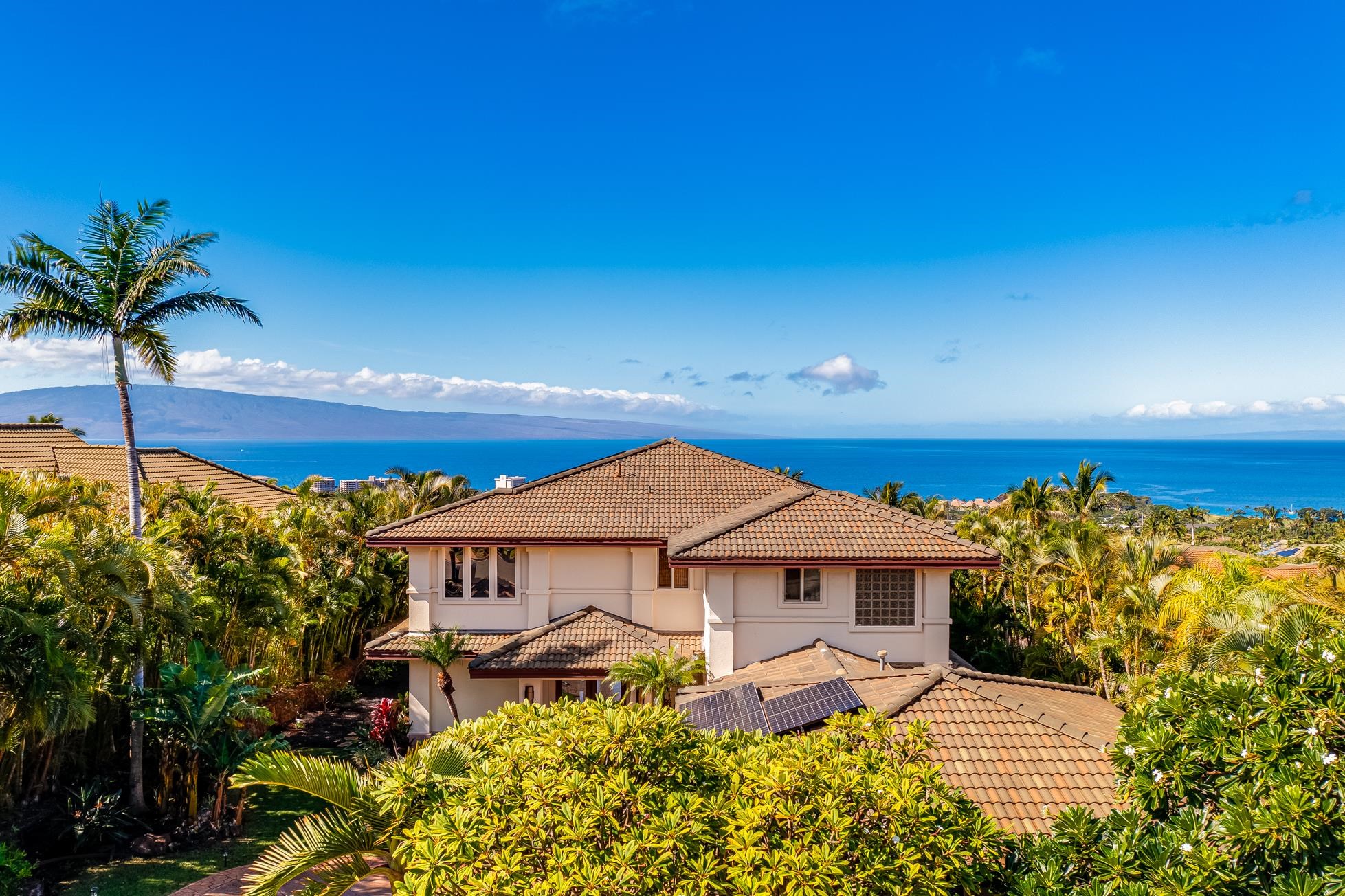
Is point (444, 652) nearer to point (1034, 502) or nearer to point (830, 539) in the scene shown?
Result: point (830, 539)

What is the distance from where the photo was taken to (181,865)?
500 inches

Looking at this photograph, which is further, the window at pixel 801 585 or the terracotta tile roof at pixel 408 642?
the terracotta tile roof at pixel 408 642

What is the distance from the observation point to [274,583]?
15945 mm

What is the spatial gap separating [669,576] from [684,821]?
1349 centimetres

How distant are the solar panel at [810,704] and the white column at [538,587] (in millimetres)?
8158

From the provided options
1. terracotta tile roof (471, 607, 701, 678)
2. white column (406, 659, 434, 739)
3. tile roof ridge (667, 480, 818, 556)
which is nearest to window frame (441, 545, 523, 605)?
terracotta tile roof (471, 607, 701, 678)

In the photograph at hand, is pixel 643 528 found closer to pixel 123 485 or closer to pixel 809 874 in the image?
pixel 809 874

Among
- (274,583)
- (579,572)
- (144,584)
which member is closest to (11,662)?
(144,584)

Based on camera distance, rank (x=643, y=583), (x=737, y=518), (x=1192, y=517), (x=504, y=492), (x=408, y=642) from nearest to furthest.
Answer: (x=737, y=518) → (x=408, y=642) → (x=643, y=583) → (x=504, y=492) → (x=1192, y=517)

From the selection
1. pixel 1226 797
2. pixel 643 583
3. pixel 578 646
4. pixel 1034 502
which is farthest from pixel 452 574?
pixel 1034 502

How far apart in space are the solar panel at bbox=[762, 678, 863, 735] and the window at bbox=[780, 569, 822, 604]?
12.6 ft

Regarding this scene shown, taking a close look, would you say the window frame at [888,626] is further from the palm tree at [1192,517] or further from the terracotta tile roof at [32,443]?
the palm tree at [1192,517]

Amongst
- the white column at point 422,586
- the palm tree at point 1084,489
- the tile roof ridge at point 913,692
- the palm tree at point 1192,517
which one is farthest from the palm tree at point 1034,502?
the palm tree at point 1192,517

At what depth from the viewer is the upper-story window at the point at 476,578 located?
61.1 feet
